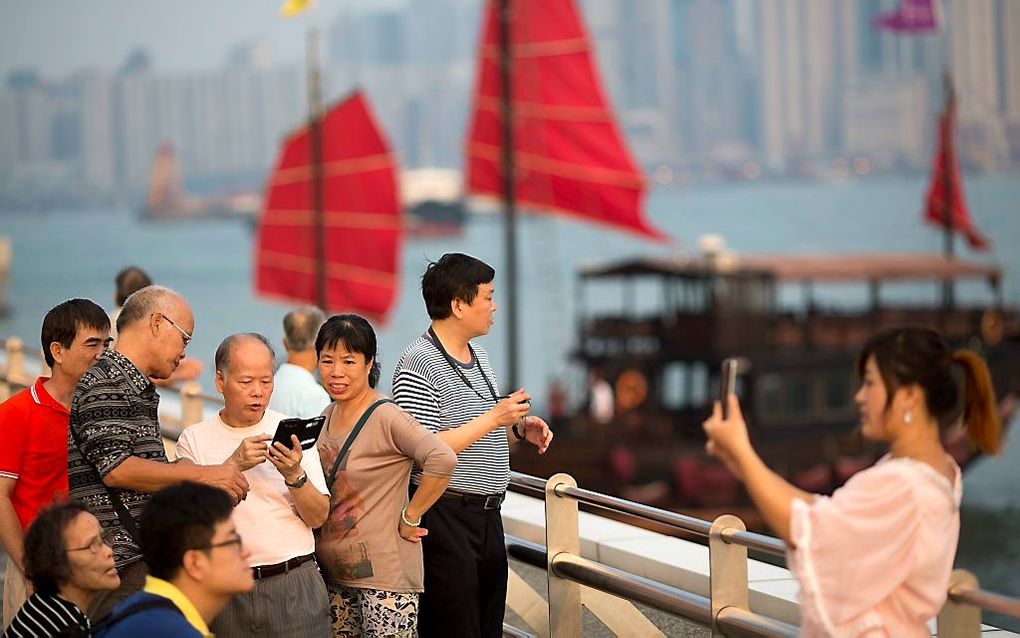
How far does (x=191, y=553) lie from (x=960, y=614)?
1.39 m

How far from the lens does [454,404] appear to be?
Answer: 3.76 metres

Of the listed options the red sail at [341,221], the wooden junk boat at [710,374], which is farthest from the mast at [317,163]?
the wooden junk boat at [710,374]

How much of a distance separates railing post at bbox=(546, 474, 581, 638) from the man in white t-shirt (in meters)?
0.77

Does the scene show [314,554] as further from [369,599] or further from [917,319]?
[917,319]

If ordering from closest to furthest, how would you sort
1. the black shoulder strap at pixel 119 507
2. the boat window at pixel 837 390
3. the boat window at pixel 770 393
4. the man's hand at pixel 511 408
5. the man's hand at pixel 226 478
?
the man's hand at pixel 226 478 < the black shoulder strap at pixel 119 507 < the man's hand at pixel 511 408 < the boat window at pixel 770 393 < the boat window at pixel 837 390

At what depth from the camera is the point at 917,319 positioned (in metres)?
28.4

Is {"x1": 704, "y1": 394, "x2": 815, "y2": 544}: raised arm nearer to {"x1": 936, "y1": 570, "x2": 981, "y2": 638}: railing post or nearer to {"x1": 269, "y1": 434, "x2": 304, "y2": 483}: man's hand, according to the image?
{"x1": 936, "y1": 570, "x2": 981, "y2": 638}: railing post

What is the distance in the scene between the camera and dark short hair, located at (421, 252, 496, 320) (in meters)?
3.75

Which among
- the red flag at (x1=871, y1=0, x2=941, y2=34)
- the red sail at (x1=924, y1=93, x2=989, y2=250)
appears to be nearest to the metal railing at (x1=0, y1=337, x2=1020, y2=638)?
the red flag at (x1=871, y1=0, x2=941, y2=34)

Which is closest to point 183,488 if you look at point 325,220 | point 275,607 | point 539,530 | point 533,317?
point 275,607

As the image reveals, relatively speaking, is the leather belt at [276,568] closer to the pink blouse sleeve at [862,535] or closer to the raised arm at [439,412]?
the raised arm at [439,412]

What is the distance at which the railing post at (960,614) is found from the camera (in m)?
2.72

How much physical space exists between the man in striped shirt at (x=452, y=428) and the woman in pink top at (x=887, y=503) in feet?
3.95

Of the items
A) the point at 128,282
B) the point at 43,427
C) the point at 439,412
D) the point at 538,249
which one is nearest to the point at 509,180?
the point at 128,282
